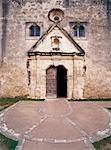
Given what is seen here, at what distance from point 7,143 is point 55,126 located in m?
1.80

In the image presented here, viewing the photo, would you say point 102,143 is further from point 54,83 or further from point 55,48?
point 55,48

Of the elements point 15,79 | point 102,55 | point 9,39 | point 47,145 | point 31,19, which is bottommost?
point 47,145

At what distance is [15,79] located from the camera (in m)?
13.6

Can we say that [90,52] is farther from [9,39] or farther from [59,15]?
[9,39]

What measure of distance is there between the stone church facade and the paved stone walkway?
3.13 meters

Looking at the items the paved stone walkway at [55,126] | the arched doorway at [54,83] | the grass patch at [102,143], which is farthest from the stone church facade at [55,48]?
the grass patch at [102,143]

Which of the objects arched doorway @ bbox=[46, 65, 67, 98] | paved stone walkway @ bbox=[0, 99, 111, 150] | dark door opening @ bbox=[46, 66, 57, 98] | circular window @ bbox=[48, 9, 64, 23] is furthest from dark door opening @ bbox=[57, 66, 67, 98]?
paved stone walkway @ bbox=[0, 99, 111, 150]

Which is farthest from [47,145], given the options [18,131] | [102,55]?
[102,55]

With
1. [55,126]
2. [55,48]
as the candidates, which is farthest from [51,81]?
[55,126]

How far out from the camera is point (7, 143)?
6.90m

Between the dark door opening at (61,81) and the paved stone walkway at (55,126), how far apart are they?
3308 millimetres

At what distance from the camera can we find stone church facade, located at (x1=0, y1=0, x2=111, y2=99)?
44.4ft

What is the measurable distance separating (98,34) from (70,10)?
2.11 m

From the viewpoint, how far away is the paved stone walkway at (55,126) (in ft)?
22.3
